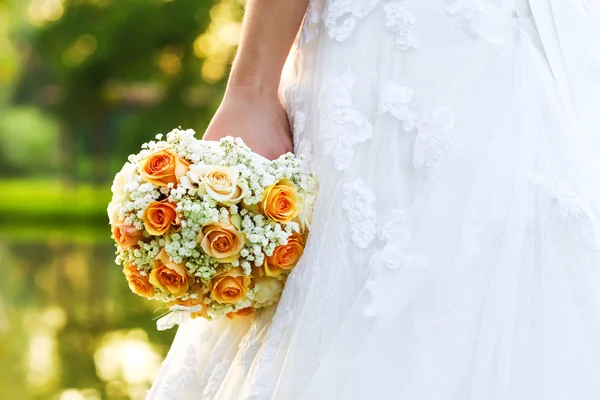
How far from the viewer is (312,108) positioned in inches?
55.9

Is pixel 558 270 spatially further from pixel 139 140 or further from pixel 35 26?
pixel 35 26

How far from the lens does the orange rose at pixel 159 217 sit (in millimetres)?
1294

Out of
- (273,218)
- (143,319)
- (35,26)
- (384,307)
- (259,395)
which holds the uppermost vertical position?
(35,26)

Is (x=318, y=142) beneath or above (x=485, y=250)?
above

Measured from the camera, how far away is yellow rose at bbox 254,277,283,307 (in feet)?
4.40

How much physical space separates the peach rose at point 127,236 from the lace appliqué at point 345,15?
44cm

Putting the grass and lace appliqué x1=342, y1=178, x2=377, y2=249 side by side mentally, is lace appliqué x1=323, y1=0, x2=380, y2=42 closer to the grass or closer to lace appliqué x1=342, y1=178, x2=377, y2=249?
lace appliqué x1=342, y1=178, x2=377, y2=249

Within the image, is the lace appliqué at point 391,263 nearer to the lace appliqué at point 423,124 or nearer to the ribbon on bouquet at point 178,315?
the lace appliqué at point 423,124

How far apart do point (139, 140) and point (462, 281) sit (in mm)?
15631

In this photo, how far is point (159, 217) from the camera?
1303 mm

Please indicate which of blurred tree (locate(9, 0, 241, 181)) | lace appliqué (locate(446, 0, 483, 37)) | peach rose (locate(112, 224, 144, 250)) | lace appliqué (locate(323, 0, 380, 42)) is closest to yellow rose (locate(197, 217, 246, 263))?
peach rose (locate(112, 224, 144, 250))

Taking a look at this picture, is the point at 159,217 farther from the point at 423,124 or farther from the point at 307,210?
the point at 423,124

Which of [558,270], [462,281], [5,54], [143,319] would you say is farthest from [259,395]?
[5,54]

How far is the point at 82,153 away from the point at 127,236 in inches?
944
